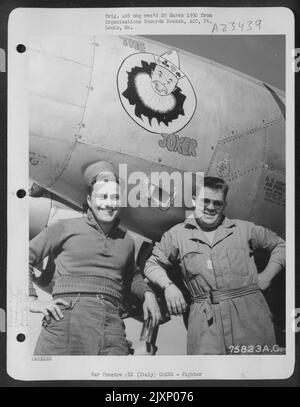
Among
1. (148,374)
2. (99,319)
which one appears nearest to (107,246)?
(99,319)

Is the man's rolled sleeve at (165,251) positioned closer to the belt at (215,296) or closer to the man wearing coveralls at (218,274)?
the man wearing coveralls at (218,274)

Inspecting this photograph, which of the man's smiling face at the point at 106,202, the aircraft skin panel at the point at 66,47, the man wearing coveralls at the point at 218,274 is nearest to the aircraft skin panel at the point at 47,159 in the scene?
the man's smiling face at the point at 106,202

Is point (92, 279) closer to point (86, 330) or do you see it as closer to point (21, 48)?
point (86, 330)

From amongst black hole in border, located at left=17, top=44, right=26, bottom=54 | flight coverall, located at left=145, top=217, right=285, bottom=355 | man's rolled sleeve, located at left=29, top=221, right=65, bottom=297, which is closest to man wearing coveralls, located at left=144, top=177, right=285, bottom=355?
flight coverall, located at left=145, top=217, right=285, bottom=355

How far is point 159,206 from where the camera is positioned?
5.16ft

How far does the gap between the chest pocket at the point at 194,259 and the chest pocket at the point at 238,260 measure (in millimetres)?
61

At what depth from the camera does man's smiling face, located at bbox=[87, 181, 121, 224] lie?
61.8 inches

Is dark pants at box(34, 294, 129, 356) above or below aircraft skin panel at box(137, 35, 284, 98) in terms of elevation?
below

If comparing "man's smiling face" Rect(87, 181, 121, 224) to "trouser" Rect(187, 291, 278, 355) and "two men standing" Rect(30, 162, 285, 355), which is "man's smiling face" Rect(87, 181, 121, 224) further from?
"trouser" Rect(187, 291, 278, 355)

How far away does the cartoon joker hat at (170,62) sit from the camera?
1.57 meters

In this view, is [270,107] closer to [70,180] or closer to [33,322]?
[70,180]
